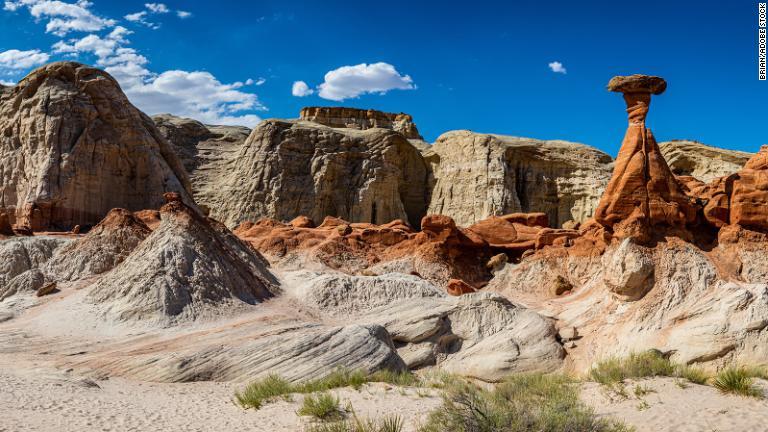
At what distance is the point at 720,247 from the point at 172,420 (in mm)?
13541

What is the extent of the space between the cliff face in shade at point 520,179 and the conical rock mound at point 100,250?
91.5 feet

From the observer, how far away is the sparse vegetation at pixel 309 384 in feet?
32.9

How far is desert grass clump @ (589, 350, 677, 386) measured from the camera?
11.3m

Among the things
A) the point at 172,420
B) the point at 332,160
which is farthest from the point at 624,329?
the point at 332,160

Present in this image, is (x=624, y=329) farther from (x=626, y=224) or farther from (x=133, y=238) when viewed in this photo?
(x=133, y=238)

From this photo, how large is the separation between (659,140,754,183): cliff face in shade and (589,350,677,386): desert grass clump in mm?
34079

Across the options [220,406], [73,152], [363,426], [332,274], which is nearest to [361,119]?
[73,152]

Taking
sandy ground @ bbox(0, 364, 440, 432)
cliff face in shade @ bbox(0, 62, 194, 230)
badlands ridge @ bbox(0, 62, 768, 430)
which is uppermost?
cliff face in shade @ bbox(0, 62, 194, 230)

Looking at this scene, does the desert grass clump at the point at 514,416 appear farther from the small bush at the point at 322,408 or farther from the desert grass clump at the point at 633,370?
the desert grass clump at the point at 633,370

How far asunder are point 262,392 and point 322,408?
4.32ft

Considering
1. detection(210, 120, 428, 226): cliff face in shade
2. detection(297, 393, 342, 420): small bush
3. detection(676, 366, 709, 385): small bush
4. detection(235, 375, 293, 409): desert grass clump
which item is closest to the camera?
detection(297, 393, 342, 420): small bush

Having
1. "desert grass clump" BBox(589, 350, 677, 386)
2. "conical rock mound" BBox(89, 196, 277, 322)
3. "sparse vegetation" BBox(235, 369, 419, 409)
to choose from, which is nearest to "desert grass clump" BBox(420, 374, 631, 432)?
"desert grass clump" BBox(589, 350, 677, 386)

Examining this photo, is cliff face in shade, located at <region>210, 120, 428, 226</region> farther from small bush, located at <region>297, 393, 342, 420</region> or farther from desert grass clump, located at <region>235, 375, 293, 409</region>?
small bush, located at <region>297, 393, 342, 420</region>

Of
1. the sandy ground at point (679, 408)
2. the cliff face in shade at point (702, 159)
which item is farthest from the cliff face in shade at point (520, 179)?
the sandy ground at point (679, 408)
